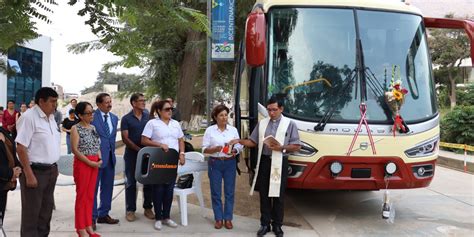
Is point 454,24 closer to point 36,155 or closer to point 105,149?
point 105,149

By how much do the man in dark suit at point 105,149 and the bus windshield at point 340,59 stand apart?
2077 mm

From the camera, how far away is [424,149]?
5.86m

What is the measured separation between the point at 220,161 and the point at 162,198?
0.86 meters

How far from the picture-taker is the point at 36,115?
4379 mm

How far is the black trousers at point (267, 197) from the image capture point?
218 inches

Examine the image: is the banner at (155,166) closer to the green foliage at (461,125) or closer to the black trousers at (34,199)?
the black trousers at (34,199)

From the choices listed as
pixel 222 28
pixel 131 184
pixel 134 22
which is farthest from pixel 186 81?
pixel 134 22

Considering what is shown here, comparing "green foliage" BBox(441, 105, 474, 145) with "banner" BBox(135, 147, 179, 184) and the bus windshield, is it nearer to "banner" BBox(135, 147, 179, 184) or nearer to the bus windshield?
the bus windshield

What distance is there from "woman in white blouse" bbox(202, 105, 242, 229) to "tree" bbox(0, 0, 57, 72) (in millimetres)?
2839

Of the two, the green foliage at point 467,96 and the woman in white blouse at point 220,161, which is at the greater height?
the green foliage at point 467,96

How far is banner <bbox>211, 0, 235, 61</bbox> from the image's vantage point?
31.9 feet

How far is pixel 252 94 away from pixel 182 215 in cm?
193

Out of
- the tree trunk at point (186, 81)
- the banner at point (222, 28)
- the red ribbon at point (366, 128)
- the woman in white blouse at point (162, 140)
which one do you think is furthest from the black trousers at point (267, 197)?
the tree trunk at point (186, 81)

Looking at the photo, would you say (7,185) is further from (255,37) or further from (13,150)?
(255,37)
